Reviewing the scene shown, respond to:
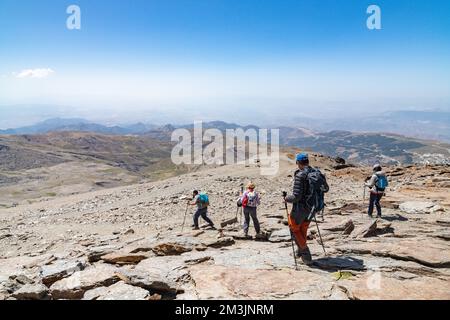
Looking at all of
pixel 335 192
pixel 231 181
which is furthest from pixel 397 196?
pixel 231 181

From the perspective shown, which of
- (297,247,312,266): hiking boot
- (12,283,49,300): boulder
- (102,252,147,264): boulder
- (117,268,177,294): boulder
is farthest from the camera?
(102,252,147,264): boulder

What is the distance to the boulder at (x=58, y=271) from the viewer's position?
10.2 meters

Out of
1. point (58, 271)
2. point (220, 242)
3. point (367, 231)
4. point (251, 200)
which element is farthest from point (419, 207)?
point (58, 271)

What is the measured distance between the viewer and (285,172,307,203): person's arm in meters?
10.3

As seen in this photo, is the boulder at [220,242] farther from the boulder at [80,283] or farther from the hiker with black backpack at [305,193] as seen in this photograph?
the boulder at [80,283]

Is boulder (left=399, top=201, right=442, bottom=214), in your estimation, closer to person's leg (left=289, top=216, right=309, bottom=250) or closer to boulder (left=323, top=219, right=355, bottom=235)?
boulder (left=323, top=219, right=355, bottom=235)

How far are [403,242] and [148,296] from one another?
9093mm

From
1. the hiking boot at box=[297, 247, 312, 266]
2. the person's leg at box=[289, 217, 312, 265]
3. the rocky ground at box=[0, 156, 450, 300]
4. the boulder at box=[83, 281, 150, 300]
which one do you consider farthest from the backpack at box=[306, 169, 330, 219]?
the boulder at box=[83, 281, 150, 300]

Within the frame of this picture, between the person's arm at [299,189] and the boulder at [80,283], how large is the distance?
5535 mm

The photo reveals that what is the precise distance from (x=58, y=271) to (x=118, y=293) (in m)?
3.09

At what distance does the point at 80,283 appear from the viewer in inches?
368

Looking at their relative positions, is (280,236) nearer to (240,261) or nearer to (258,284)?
(240,261)

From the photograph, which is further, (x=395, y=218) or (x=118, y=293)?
(x=395, y=218)

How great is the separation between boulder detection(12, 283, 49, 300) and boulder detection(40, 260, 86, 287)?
81 cm
